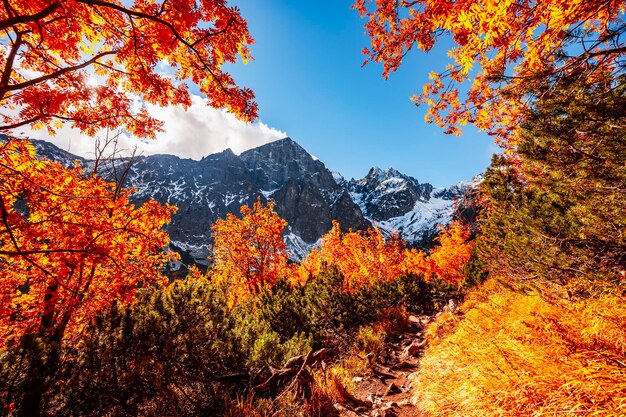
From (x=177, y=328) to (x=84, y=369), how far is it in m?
1.27

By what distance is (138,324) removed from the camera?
411 centimetres

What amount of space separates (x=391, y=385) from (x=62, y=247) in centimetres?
831

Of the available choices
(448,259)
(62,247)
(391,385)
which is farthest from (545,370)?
(448,259)

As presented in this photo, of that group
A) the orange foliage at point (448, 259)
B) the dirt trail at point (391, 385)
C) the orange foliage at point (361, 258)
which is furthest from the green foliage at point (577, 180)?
the orange foliage at point (448, 259)

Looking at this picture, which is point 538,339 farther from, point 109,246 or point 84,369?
point 109,246

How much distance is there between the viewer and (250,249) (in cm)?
1828

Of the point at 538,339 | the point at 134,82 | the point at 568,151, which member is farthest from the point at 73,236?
the point at 568,151

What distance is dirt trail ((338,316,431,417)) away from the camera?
398 centimetres

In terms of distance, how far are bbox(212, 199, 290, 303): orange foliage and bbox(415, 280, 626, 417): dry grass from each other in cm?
A: 1519

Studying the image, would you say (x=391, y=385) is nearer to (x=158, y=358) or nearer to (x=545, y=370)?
(x=545, y=370)

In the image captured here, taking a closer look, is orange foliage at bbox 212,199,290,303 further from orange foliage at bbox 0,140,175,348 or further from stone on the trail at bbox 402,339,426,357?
stone on the trail at bbox 402,339,426,357

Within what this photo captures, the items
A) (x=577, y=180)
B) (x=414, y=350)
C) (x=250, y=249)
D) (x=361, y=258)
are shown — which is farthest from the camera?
(x=361, y=258)

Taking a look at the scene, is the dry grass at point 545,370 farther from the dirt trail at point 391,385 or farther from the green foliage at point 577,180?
the green foliage at point 577,180

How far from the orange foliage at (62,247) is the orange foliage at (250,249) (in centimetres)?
975
